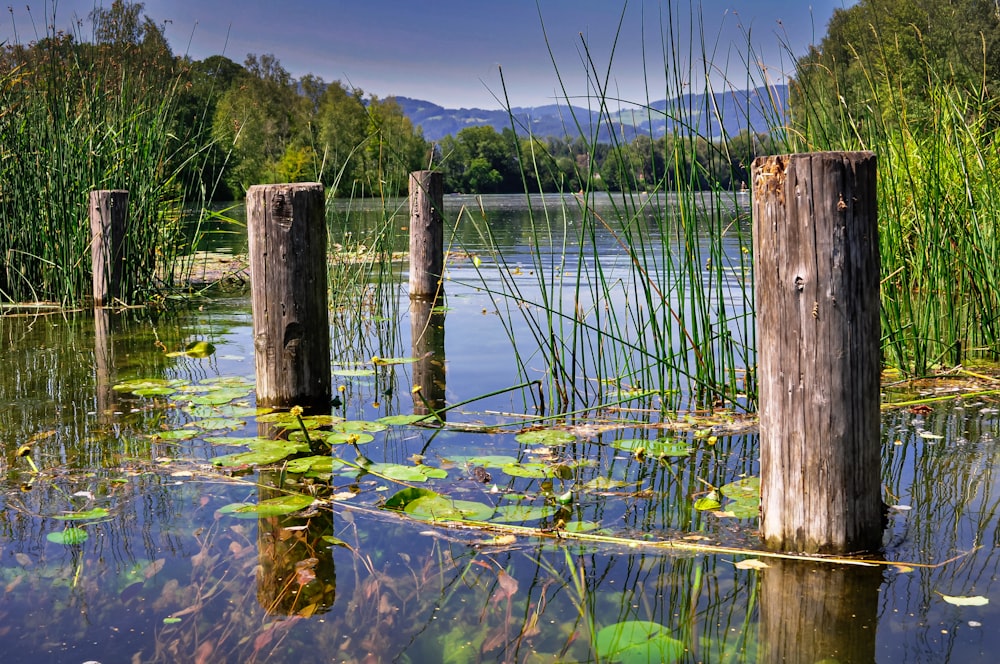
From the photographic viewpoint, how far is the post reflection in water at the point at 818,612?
1760mm

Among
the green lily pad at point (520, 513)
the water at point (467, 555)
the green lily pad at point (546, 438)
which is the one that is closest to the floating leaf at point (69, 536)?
the water at point (467, 555)

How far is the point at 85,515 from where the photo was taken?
2.40m

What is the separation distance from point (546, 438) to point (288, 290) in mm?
1145

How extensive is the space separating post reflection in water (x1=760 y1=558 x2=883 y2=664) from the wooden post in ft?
0.25

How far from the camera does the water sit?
5.96ft

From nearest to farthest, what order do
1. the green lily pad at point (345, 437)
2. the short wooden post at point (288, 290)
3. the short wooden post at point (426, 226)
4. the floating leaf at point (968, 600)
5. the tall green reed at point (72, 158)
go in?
the floating leaf at point (968, 600)
the green lily pad at point (345, 437)
the short wooden post at point (288, 290)
the tall green reed at point (72, 158)
the short wooden post at point (426, 226)

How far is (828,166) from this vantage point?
6.52 feet

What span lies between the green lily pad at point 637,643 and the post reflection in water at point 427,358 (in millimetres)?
1308

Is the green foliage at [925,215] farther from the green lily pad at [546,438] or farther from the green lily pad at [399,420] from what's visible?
the green lily pad at [399,420]

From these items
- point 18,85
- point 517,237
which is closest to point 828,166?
point 18,85

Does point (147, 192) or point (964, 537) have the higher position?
point (147, 192)

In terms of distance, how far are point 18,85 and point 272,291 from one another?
3550mm

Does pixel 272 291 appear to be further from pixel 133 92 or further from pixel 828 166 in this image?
pixel 133 92

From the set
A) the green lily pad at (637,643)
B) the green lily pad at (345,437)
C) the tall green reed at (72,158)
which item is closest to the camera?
the green lily pad at (637,643)
